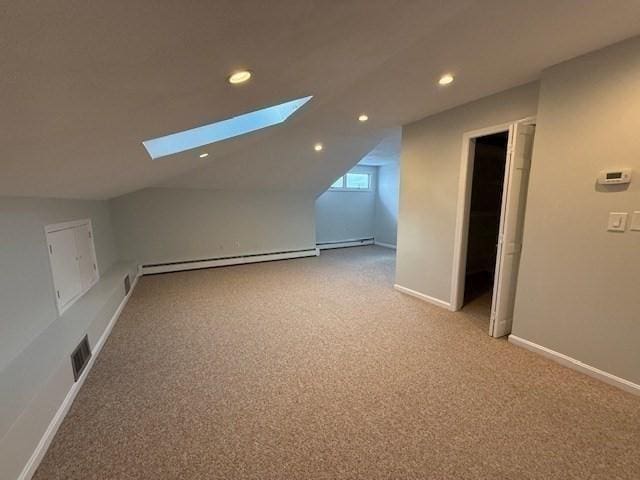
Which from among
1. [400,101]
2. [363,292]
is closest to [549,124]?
[400,101]

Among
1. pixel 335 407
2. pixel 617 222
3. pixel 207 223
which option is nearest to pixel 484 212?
pixel 617 222

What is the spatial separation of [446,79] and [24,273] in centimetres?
362

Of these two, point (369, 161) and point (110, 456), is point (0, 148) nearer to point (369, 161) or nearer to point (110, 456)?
point (110, 456)

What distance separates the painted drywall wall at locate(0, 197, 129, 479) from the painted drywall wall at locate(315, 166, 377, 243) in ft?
16.8

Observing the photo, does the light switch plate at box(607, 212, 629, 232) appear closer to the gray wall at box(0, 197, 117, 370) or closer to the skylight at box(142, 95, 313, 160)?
the skylight at box(142, 95, 313, 160)

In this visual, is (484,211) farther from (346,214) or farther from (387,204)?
(346,214)

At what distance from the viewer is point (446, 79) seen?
237cm

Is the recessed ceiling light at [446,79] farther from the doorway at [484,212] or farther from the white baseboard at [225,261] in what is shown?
the white baseboard at [225,261]

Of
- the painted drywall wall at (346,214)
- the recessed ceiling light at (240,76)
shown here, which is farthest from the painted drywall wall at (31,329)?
the painted drywall wall at (346,214)

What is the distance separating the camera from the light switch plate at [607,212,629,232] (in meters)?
1.89

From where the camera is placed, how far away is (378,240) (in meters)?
8.02

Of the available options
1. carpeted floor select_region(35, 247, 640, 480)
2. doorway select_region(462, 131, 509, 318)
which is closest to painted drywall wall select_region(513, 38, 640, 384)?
carpeted floor select_region(35, 247, 640, 480)

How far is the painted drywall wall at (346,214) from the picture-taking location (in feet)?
24.2

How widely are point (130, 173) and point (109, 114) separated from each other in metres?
1.77
